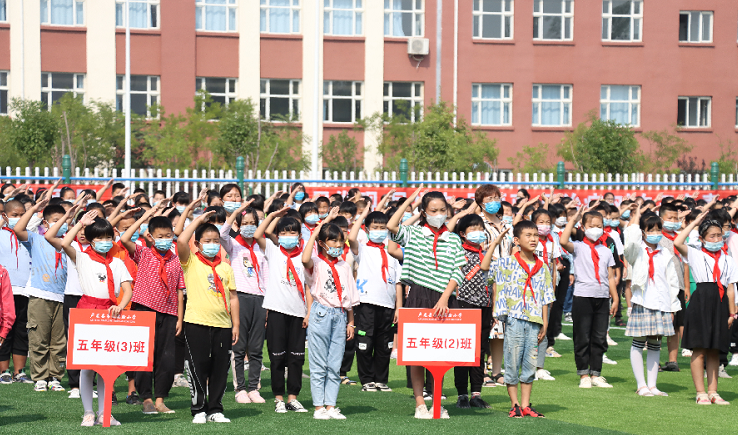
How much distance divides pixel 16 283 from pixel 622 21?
28924 mm

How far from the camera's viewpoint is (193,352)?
7863 mm

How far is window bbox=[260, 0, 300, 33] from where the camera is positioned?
3262 cm

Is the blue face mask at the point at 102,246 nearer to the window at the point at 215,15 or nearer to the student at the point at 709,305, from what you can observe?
the student at the point at 709,305

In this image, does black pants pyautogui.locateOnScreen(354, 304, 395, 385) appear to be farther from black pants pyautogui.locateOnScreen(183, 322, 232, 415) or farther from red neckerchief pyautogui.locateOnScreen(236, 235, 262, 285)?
black pants pyautogui.locateOnScreen(183, 322, 232, 415)

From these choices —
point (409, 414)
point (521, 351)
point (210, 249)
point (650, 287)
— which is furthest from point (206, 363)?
point (650, 287)

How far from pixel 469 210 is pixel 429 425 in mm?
2078

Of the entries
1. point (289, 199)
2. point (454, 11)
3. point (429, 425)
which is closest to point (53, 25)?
point (454, 11)

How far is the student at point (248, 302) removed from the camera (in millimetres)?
9352

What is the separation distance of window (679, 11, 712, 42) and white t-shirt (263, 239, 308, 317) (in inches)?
1169

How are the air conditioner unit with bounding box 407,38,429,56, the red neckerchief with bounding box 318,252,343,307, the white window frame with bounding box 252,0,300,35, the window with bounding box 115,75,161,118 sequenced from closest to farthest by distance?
the red neckerchief with bounding box 318,252,343,307
the window with bounding box 115,75,161,118
the white window frame with bounding box 252,0,300,35
the air conditioner unit with bounding box 407,38,429,56

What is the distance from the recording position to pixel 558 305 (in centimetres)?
1221

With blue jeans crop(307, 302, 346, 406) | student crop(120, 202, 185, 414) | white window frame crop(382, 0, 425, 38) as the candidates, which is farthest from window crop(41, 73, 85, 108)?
blue jeans crop(307, 302, 346, 406)

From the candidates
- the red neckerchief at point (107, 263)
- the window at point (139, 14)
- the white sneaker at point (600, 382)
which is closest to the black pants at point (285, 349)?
the red neckerchief at point (107, 263)

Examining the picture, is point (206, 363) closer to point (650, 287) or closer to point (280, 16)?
point (650, 287)
